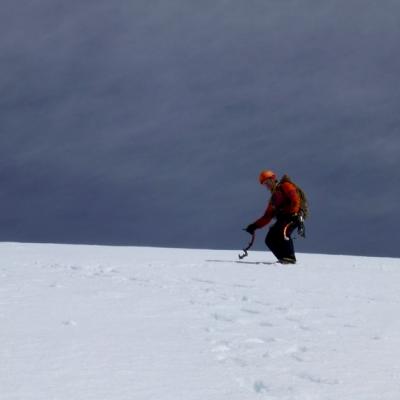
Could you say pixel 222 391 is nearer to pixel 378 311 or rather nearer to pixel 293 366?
pixel 293 366

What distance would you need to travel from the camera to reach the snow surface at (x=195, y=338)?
263cm

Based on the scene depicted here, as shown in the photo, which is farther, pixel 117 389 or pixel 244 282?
pixel 244 282

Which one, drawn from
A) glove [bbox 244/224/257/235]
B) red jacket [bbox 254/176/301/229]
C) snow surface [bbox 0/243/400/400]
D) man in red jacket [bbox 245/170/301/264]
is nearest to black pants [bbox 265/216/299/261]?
man in red jacket [bbox 245/170/301/264]

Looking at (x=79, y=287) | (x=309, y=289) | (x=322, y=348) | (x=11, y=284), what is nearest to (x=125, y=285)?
(x=79, y=287)

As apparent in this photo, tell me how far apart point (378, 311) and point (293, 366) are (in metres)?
2.06

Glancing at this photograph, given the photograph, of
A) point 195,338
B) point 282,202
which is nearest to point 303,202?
point 282,202

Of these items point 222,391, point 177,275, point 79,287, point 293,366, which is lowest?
point 222,391

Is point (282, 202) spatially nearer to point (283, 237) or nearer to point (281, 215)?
point (281, 215)

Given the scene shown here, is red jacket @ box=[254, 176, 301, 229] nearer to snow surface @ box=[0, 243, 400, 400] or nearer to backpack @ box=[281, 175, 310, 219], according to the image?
backpack @ box=[281, 175, 310, 219]

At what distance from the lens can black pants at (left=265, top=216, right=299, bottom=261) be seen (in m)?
9.73

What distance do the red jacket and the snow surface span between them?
2.71 meters

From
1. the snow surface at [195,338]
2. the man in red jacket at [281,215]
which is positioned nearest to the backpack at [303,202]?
the man in red jacket at [281,215]

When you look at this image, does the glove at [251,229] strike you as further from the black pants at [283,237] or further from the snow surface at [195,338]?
the snow surface at [195,338]

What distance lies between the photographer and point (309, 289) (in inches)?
243
